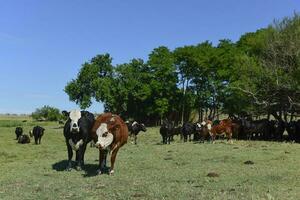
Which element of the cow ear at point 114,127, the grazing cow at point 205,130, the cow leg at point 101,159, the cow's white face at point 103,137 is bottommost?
the cow leg at point 101,159

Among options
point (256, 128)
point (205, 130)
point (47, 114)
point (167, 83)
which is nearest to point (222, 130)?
point (205, 130)

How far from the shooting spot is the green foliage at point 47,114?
415 feet

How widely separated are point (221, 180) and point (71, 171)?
6.14 metres

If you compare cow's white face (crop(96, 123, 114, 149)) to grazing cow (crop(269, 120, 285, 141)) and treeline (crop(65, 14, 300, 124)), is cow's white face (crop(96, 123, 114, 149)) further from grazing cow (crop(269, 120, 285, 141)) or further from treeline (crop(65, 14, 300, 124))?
treeline (crop(65, 14, 300, 124))

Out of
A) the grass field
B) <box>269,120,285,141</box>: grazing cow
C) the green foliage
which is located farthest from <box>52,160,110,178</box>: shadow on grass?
the green foliage

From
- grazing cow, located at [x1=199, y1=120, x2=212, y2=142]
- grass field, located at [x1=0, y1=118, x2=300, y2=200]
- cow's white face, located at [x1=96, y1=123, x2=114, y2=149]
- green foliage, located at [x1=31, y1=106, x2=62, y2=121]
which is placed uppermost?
green foliage, located at [x1=31, y1=106, x2=62, y2=121]

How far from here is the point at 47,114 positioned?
12962 centimetres

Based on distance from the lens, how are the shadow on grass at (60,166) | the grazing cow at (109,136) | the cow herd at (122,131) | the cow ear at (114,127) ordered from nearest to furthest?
the grazing cow at (109,136) → the cow ear at (114,127) → the cow herd at (122,131) → the shadow on grass at (60,166)

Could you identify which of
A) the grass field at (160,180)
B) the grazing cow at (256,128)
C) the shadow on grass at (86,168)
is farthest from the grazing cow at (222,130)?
the shadow on grass at (86,168)

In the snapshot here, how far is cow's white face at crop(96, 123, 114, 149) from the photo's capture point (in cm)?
1846

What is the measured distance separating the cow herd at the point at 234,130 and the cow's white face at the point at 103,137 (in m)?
21.7

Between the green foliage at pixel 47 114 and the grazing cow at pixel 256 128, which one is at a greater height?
the green foliage at pixel 47 114

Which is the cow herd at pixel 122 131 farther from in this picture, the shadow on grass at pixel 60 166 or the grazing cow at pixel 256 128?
the shadow on grass at pixel 60 166

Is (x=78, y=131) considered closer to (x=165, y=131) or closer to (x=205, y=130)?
(x=165, y=131)
